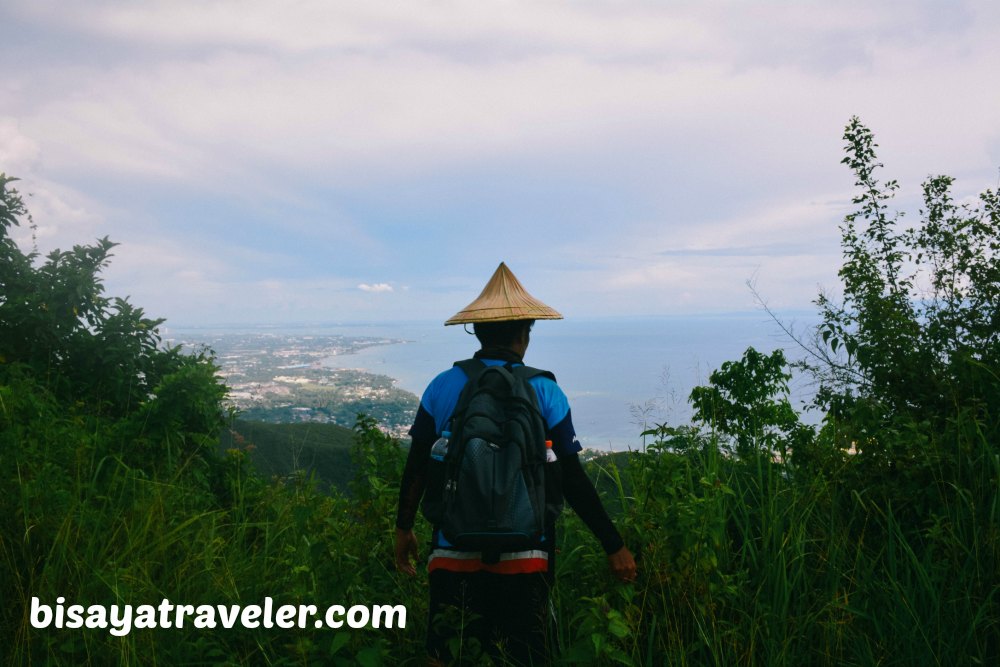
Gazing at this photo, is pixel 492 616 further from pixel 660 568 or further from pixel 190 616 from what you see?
pixel 190 616

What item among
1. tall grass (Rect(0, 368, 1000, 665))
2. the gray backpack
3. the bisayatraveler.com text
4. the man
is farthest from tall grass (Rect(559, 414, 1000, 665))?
the bisayatraveler.com text

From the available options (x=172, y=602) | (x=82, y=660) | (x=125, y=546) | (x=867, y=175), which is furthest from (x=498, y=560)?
(x=867, y=175)

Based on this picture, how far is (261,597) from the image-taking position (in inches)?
142

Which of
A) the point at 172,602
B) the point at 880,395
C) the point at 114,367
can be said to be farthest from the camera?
→ the point at 114,367

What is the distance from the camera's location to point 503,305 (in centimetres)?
327

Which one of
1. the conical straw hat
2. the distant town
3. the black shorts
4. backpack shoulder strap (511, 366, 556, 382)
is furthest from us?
the distant town

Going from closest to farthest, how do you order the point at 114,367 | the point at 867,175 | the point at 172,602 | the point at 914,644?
1. the point at 914,644
2. the point at 172,602
3. the point at 867,175
4. the point at 114,367

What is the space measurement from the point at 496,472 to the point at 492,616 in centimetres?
73

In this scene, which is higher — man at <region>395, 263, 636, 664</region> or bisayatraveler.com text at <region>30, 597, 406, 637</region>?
man at <region>395, 263, 636, 664</region>

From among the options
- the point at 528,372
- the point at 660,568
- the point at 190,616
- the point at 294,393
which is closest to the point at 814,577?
the point at 660,568

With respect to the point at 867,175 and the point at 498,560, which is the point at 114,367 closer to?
the point at 498,560

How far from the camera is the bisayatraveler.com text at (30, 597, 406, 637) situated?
3.31 m

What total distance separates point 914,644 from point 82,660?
3914 millimetres

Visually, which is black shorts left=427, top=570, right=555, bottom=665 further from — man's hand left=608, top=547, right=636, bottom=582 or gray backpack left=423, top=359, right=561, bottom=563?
man's hand left=608, top=547, right=636, bottom=582
